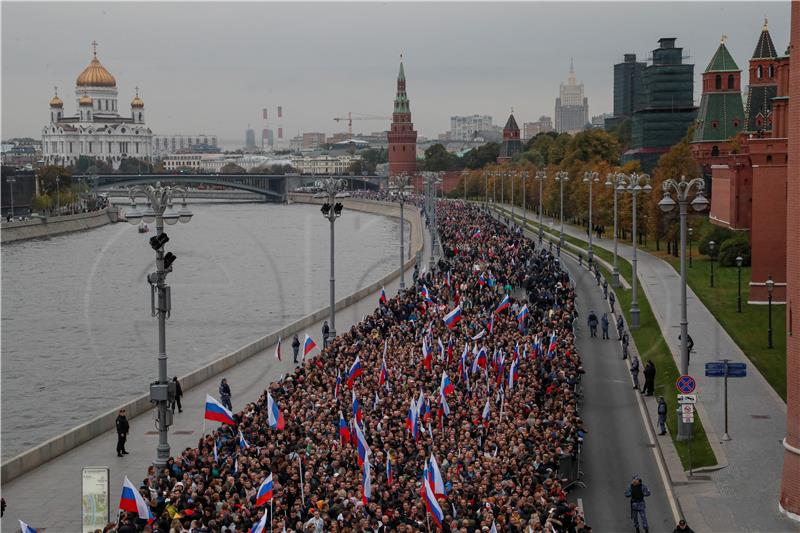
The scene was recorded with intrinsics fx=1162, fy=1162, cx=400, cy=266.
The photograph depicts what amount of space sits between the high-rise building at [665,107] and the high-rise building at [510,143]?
6285cm

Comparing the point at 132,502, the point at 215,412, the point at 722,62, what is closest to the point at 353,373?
the point at 215,412

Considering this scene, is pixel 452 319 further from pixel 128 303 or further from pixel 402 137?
pixel 402 137

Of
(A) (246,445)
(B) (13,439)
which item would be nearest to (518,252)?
→ (B) (13,439)

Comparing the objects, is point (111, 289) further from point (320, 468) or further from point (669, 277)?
point (320, 468)

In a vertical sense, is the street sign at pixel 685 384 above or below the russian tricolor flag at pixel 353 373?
above

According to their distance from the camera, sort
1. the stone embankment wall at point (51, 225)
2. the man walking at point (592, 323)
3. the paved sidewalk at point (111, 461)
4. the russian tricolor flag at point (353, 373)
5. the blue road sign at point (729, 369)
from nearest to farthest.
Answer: the paved sidewalk at point (111, 461)
the blue road sign at point (729, 369)
the russian tricolor flag at point (353, 373)
the man walking at point (592, 323)
the stone embankment wall at point (51, 225)

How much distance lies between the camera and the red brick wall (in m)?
16.5

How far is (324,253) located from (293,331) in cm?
4930

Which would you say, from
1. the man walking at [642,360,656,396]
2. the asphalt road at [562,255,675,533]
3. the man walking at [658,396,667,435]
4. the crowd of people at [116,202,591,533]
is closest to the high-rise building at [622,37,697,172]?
the asphalt road at [562,255,675,533]

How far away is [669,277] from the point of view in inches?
1804

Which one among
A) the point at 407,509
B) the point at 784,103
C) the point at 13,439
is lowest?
the point at 13,439

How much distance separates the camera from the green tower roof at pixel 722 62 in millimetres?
67500

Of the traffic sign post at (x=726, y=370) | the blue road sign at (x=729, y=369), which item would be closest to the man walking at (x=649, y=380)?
the traffic sign post at (x=726, y=370)

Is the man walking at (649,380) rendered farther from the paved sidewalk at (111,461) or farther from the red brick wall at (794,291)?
the paved sidewalk at (111,461)
